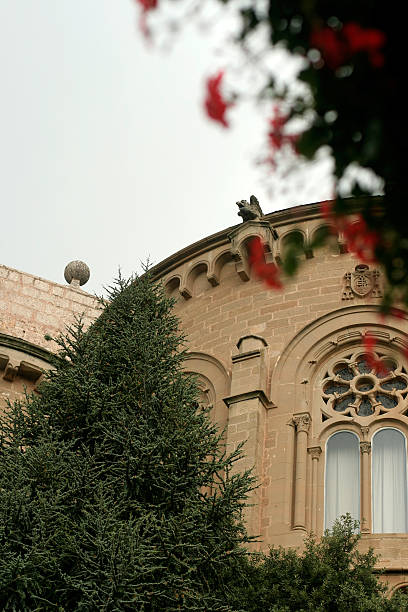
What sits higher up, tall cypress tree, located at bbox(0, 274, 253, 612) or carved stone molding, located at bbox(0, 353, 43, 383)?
carved stone molding, located at bbox(0, 353, 43, 383)

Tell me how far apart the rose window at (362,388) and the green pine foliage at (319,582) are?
8.86 feet

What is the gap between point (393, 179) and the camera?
4020 mm

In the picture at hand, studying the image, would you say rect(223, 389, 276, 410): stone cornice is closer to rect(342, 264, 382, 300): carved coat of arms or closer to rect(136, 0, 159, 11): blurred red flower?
rect(342, 264, 382, 300): carved coat of arms

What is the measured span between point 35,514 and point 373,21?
9.18 meters

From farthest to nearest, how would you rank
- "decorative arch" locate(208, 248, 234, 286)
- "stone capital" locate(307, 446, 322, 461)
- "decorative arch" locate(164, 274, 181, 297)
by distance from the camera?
"decorative arch" locate(164, 274, 181, 297) < "decorative arch" locate(208, 248, 234, 286) < "stone capital" locate(307, 446, 322, 461)

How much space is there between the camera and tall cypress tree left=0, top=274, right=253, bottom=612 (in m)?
11.2

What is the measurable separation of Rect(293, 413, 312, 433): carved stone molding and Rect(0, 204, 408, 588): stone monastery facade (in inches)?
0.6

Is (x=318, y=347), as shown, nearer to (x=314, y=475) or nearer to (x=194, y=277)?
(x=314, y=475)

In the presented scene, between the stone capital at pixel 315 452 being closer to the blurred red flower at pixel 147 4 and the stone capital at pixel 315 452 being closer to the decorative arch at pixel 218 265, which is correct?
the decorative arch at pixel 218 265

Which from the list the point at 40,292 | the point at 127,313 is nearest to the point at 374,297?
the point at 127,313

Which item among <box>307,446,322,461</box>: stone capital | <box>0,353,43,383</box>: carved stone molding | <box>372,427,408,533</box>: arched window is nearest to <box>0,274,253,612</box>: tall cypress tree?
<box>307,446,322,461</box>: stone capital

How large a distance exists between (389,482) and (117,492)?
4762 millimetres

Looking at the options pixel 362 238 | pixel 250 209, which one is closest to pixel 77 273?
pixel 250 209

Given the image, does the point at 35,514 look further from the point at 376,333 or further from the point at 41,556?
the point at 376,333
